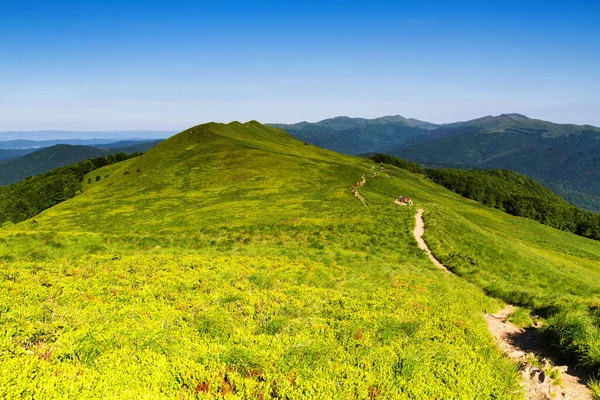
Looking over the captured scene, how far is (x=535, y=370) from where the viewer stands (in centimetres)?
1000

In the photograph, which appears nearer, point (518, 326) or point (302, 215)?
point (518, 326)

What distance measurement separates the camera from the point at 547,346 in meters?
12.1

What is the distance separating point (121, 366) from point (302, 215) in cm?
3661

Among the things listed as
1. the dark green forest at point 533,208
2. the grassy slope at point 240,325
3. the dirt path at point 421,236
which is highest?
the grassy slope at point 240,325

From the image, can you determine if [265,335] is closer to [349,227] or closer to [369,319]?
[369,319]

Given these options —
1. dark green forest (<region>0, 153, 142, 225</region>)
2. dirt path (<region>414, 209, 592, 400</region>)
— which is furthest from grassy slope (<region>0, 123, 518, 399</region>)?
dark green forest (<region>0, 153, 142, 225</region>)

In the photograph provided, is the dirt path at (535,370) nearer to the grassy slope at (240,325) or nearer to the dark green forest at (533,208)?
the grassy slope at (240,325)

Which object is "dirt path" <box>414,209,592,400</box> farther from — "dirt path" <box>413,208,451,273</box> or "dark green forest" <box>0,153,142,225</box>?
"dark green forest" <box>0,153,142,225</box>

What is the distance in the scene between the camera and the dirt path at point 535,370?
30.2 ft

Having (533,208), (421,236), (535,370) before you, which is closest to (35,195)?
(421,236)

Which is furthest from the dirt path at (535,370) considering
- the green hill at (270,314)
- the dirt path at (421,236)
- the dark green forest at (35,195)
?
the dark green forest at (35,195)

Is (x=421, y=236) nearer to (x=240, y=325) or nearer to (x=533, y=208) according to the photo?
(x=240, y=325)

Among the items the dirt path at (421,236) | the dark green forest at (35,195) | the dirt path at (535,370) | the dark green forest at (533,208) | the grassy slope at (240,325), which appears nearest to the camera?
the grassy slope at (240,325)

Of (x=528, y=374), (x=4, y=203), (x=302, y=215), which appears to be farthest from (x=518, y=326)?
(x=4, y=203)
